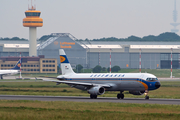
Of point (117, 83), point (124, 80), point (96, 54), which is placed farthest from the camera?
point (96, 54)

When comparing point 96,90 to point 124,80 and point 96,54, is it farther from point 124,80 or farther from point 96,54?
point 96,54

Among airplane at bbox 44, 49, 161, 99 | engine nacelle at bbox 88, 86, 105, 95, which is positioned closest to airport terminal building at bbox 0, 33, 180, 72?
airplane at bbox 44, 49, 161, 99

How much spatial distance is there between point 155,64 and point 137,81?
149522 mm

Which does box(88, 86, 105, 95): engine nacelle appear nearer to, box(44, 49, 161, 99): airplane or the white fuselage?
box(44, 49, 161, 99): airplane

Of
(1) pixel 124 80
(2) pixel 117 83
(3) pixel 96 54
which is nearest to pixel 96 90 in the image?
(2) pixel 117 83

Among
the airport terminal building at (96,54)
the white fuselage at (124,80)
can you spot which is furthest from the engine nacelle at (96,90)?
the airport terminal building at (96,54)

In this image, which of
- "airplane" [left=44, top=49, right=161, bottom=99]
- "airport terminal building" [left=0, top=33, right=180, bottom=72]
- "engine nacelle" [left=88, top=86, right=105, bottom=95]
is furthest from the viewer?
"airport terminal building" [left=0, top=33, right=180, bottom=72]

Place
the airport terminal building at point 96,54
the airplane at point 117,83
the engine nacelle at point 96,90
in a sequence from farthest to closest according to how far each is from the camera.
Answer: the airport terminal building at point 96,54 < the engine nacelle at point 96,90 < the airplane at point 117,83

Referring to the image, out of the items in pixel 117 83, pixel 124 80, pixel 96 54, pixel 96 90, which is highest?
pixel 96 54

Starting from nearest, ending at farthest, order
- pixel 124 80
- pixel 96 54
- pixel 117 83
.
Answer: pixel 124 80 < pixel 117 83 < pixel 96 54

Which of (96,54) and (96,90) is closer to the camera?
(96,90)

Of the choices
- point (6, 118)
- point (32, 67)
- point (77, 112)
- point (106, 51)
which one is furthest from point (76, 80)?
point (106, 51)

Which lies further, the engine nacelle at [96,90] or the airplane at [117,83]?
the engine nacelle at [96,90]

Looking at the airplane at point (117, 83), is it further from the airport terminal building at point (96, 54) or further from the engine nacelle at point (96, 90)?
the airport terminal building at point (96, 54)
